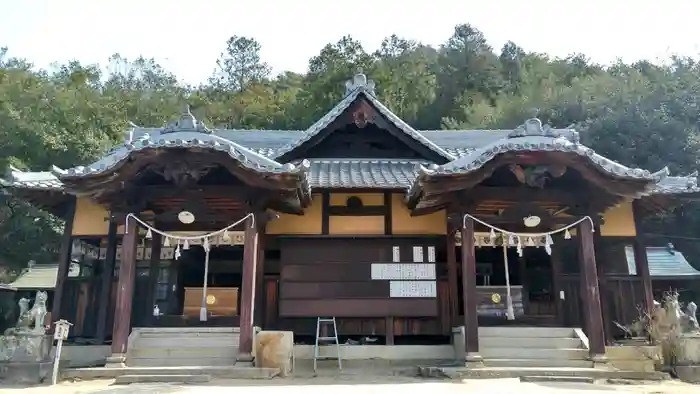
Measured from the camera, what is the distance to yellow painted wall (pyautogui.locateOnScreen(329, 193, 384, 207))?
40.7 feet

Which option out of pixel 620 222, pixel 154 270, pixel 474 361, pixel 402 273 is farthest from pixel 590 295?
pixel 154 270

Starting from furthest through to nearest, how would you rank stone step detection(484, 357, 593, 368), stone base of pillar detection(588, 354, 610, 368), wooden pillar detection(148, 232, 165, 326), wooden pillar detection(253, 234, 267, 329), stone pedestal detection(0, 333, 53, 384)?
wooden pillar detection(148, 232, 165, 326) → wooden pillar detection(253, 234, 267, 329) → stone base of pillar detection(588, 354, 610, 368) → stone step detection(484, 357, 593, 368) → stone pedestal detection(0, 333, 53, 384)

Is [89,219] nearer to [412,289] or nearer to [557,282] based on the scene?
[412,289]

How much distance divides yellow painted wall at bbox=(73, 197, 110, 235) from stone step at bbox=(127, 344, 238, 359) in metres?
3.45

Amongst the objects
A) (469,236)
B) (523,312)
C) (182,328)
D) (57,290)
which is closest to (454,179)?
(469,236)

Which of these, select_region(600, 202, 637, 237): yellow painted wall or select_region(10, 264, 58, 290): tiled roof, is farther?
select_region(10, 264, 58, 290): tiled roof

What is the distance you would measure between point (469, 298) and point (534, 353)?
1.74 metres

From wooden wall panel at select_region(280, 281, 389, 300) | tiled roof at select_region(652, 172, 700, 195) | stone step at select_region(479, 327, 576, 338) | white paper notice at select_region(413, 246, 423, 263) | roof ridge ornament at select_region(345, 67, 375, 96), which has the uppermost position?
roof ridge ornament at select_region(345, 67, 375, 96)

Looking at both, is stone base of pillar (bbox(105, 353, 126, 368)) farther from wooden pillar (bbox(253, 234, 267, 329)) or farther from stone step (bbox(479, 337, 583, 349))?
stone step (bbox(479, 337, 583, 349))

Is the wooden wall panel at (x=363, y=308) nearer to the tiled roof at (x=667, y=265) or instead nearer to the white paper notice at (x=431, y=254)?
the white paper notice at (x=431, y=254)

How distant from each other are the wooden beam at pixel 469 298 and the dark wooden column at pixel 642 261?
4.68m

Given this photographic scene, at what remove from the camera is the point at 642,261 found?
12.3m

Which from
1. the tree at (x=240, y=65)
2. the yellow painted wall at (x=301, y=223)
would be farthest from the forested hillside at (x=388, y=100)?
the yellow painted wall at (x=301, y=223)

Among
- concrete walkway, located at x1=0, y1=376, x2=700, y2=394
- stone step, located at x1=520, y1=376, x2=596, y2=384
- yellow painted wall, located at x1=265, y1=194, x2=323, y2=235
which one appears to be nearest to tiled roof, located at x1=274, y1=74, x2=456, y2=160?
yellow painted wall, located at x1=265, y1=194, x2=323, y2=235
